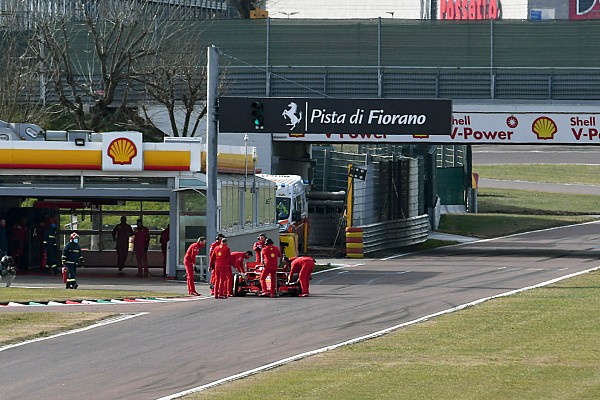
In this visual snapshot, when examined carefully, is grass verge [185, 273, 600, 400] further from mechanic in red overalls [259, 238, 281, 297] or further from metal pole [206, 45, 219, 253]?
metal pole [206, 45, 219, 253]

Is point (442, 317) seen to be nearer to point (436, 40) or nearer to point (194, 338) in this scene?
point (194, 338)

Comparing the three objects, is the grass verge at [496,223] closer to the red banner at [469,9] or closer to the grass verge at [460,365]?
the grass verge at [460,365]

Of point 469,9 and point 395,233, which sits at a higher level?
point 469,9

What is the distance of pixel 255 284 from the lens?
28234mm

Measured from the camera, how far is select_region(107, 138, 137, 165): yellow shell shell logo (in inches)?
1278

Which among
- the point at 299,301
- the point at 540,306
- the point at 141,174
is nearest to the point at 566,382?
the point at 540,306

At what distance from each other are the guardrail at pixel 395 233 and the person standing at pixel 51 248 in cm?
1190

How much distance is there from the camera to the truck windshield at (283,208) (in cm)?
4256

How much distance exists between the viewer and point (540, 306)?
2516 cm

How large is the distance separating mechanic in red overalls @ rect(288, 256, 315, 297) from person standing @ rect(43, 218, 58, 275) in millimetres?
9696

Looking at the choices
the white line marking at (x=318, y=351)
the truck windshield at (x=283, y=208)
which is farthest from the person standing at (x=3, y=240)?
the white line marking at (x=318, y=351)

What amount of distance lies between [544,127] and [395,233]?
7.47 m

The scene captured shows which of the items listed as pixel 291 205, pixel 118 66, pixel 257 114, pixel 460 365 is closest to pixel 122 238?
pixel 257 114

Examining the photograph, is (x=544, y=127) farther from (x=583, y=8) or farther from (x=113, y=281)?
(x=583, y=8)
